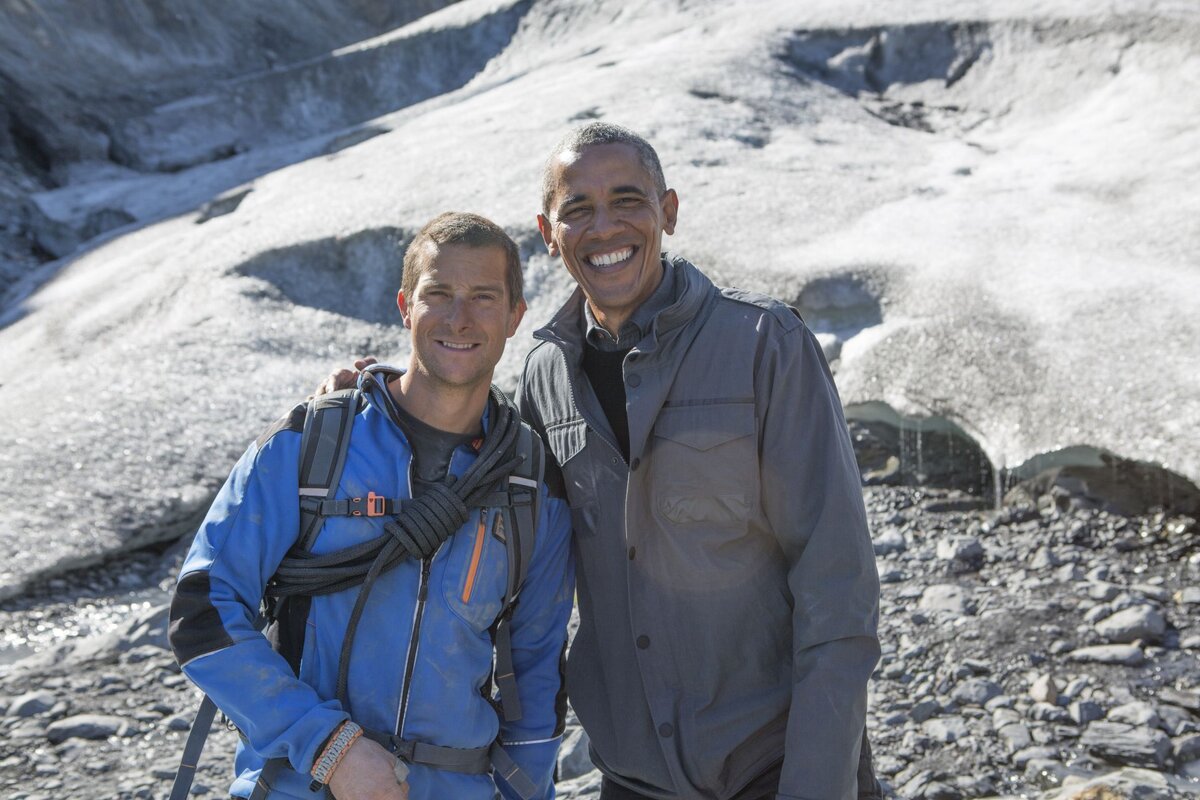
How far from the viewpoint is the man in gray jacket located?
2.79 meters

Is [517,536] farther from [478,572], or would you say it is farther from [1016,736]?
[1016,736]

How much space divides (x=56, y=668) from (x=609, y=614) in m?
4.54

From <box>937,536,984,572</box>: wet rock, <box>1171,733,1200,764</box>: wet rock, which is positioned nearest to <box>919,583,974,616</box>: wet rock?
<box>937,536,984,572</box>: wet rock

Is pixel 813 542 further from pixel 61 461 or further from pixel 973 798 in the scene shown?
pixel 61 461

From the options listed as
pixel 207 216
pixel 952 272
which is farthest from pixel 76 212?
pixel 952 272

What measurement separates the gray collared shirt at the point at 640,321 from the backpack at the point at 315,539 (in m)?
0.38

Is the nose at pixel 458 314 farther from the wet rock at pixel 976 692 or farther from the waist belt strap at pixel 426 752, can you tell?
the wet rock at pixel 976 692

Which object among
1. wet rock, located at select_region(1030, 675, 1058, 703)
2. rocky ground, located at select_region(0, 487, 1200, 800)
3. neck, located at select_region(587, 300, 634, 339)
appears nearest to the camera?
neck, located at select_region(587, 300, 634, 339)

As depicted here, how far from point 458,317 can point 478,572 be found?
740 millimetres

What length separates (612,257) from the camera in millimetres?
3199

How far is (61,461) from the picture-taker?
8391mm

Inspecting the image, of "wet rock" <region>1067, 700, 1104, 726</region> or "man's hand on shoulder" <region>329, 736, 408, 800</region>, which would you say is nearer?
"man's hand on shoulder" <region>329, 736, 408, 800</region>

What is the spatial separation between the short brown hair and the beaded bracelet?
129 centimetres

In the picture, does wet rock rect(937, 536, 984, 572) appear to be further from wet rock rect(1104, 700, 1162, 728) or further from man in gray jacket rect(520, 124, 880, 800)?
man in gray jacket rect(520, 124, 880, 800)
